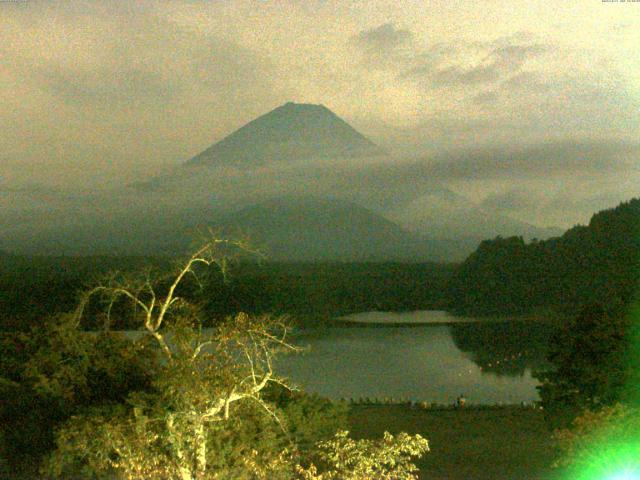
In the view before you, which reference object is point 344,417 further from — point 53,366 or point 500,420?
point 500,420

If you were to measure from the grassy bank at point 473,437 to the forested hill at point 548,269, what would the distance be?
138ft

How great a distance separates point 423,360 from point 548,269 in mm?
33395

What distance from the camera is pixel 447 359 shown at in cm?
3834

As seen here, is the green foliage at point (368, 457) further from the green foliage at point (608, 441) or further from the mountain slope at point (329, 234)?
the mountain slope at point (329, 234)

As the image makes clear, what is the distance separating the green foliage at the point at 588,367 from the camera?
42.0 ft

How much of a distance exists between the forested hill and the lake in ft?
26.2

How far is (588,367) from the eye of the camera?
13117mm

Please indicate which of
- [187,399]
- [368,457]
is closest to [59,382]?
[187,399]

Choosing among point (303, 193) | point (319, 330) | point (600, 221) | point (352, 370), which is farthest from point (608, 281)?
point (303, 193)

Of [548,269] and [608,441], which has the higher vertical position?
[548,269]

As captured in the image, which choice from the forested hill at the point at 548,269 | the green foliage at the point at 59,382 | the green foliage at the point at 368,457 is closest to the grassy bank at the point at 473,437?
the green foliage at the point at 368,457

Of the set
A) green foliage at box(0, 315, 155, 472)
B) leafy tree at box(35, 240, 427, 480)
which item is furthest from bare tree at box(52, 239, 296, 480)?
green foliage at box(0, 315, 155, 472)

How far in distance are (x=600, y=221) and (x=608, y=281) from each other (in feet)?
36.8

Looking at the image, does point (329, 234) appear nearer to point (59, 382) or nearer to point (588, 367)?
point (588, 367)
